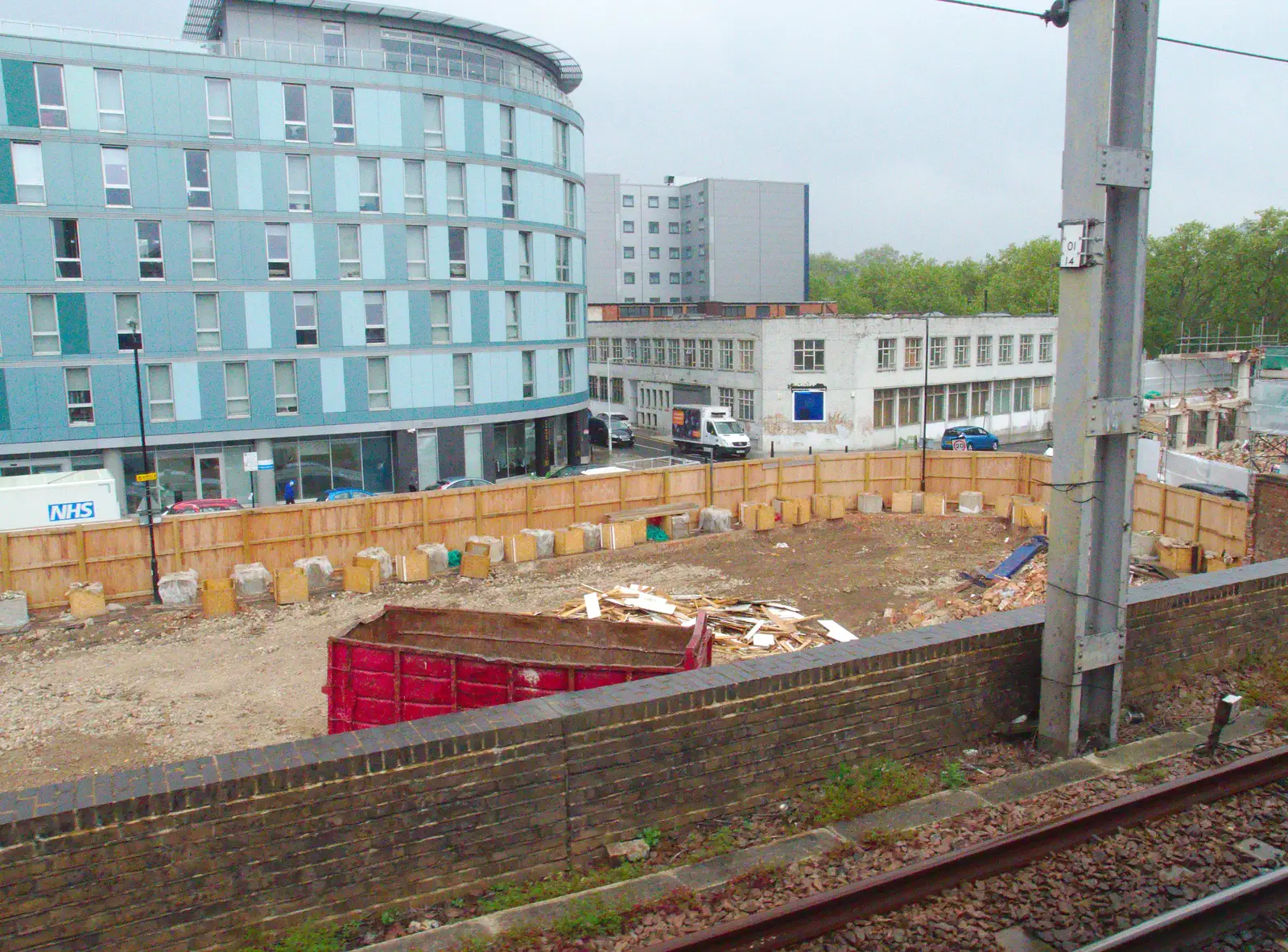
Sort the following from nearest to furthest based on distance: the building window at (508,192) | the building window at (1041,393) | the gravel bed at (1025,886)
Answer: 1. the gravel bed at (1025,886)
2. the building window at (508,192)
3. the building window at (1041,393)

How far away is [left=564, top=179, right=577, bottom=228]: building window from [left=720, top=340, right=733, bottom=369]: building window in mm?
12805

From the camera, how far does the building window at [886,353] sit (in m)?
56.2

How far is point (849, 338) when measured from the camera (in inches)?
2160

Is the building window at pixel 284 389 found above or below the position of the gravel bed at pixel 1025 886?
above

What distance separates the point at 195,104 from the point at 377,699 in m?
32.7

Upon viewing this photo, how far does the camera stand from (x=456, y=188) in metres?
42.6

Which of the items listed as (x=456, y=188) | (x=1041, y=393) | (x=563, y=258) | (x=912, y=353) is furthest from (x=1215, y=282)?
(x=456, y=188)

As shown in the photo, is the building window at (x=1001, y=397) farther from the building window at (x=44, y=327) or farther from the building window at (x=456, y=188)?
the building window at (x=44, y=327)

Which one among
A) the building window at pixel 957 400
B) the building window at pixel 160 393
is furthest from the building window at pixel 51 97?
the building window at pixel 957 400

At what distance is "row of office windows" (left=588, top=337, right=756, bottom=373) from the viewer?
56656 millimetres

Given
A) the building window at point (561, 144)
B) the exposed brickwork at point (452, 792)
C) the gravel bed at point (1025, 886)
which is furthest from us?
the building window at point (561, 144)

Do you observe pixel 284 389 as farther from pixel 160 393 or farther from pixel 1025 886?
pixel 1025 886

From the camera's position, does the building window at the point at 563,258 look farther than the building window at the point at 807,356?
No

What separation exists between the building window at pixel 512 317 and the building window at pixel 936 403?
26703 millimetres
